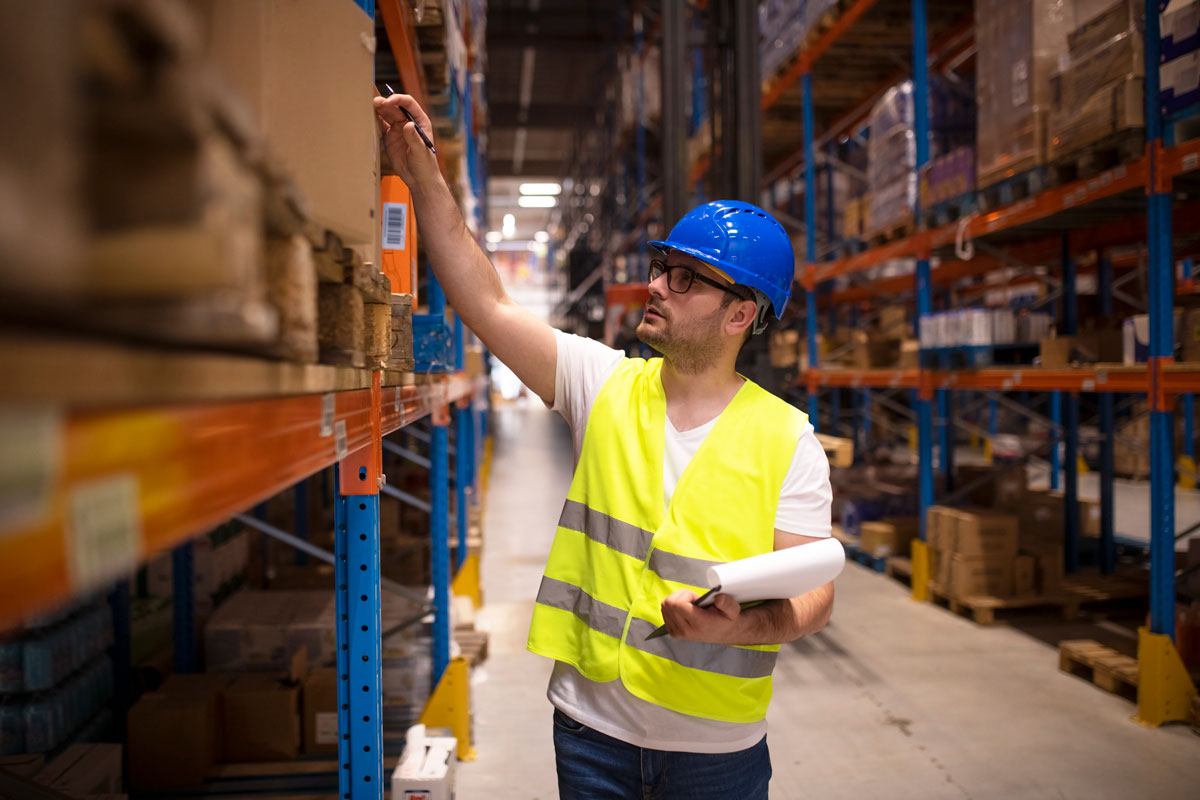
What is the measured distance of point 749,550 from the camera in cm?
188

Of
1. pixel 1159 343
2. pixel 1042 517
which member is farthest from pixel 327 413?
pixel 1042 517

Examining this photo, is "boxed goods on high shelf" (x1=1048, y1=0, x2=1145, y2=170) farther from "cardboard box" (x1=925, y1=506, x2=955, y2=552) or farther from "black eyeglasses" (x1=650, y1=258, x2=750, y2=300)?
"black eyeglasses" (x1=650, y1=258, x2=750, y2=300)

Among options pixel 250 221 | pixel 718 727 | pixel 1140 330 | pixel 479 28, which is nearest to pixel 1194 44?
pixel 1140 330

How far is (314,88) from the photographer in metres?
1.39

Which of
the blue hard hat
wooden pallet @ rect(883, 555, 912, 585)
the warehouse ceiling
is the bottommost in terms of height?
wooden pallet @ rect(883, 555, 912, 585)

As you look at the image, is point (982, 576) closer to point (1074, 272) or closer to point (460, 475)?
point (1074, 272)

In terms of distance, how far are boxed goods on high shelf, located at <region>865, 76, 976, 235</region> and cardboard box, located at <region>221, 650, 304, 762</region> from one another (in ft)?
20.7

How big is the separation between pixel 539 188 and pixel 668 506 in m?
29.4

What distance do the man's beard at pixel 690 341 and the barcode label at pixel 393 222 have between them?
0.70 meters

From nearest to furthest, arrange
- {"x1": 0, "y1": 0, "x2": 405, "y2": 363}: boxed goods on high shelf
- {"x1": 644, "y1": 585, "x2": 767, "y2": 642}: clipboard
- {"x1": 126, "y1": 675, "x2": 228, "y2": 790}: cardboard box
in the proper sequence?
{"x1": 0, "y1": 0, "x2": 405, "y2": 363}: boxed goods on high shelf < {"x1": 644, "y1": 585, "x2": 767, "y2": 642}: clipboard < {"x1": 126, "y1": 675, "x2": 228, "y2": 790}: cardboard box

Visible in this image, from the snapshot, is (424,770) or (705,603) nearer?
(705,603)

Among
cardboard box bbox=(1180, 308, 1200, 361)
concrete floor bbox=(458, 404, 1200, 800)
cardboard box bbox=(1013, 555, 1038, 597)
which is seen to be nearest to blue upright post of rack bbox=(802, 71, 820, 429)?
cardboard box bbox=(1013, 555, 1038, 597)

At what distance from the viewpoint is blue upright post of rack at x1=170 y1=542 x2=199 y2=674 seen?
4199 mm

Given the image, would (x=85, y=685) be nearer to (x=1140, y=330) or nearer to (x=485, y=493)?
(x=1140, y=330)
